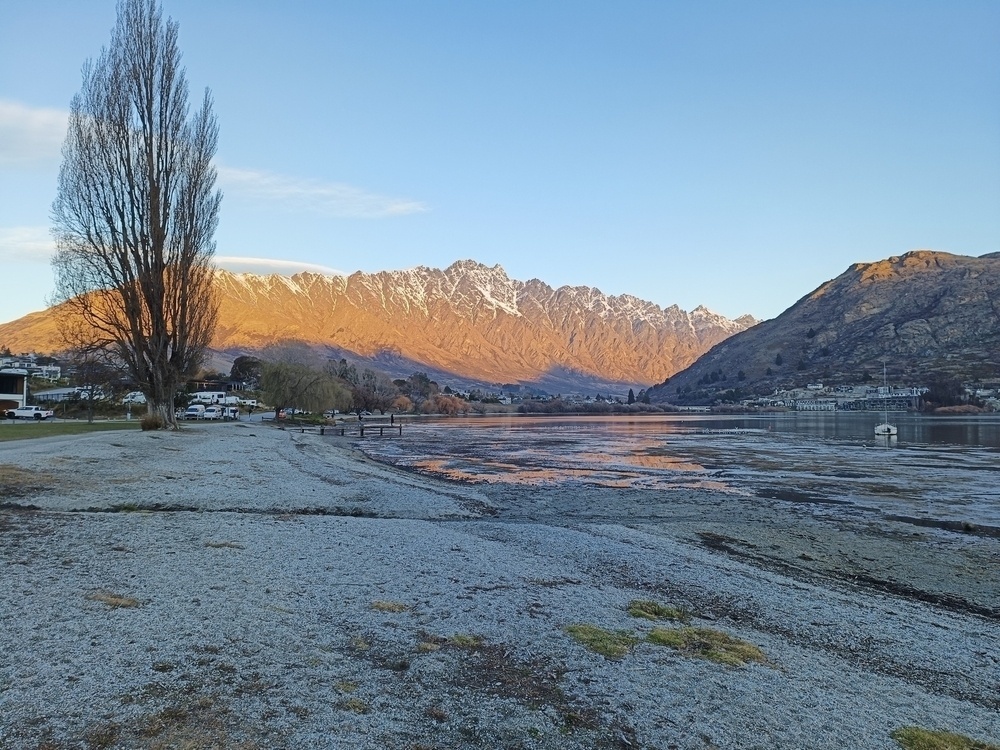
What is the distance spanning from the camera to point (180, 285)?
38.2 metres

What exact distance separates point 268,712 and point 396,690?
121 cm

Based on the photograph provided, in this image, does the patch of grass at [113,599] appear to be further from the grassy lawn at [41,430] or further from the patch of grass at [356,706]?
the grassy lawn at [41,430]

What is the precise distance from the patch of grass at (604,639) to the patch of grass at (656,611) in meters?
0.99

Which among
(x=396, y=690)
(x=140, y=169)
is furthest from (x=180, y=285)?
(x=396, y=690)

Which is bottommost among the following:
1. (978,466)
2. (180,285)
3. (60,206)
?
(978,466)

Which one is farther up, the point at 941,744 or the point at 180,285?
the point at 180,285

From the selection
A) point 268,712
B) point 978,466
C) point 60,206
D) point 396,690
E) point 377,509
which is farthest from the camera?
point 978,466

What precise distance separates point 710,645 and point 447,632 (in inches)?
129

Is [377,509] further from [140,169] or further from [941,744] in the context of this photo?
[140,169]

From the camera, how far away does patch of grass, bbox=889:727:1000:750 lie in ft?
19.3

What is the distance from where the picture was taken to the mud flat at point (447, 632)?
5695 mm

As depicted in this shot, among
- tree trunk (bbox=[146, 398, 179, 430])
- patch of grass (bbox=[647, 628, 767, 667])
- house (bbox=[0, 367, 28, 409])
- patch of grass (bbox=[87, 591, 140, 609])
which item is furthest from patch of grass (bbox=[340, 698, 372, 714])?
Result: house (bbox=[0, 367, 28, 409])

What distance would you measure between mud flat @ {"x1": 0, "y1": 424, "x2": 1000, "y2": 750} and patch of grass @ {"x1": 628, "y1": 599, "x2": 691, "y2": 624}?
96 mm

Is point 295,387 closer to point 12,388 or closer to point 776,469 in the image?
point 12,388
